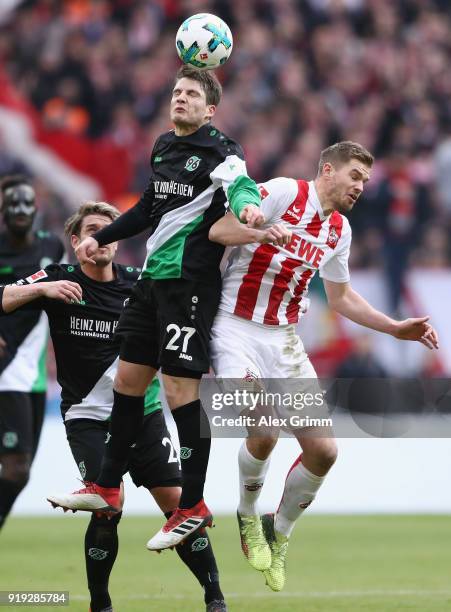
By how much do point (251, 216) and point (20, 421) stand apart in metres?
3.77

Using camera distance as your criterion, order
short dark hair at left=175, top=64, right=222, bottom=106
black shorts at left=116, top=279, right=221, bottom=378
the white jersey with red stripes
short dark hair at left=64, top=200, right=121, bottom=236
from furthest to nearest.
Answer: short dark hair at left=64, top=200, right=121, bottom=236, the white jersey with red stripes, short dark hair at left=175, top=64, right=222, bottom=106, black shorts at left=116, top=279, right=221, bottom=378

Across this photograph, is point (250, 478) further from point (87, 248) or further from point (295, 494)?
point (87, 248)

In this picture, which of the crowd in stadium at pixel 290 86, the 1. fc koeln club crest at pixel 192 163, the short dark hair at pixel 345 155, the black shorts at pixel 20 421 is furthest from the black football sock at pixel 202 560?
the crowd in stadium at pixel 290 86

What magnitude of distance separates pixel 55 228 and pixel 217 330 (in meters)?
9.39

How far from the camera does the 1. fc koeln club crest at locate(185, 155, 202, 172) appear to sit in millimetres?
6203

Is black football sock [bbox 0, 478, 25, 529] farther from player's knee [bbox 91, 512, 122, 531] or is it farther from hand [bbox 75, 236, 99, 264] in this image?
hand [bbox 75, 236, 99, 264]

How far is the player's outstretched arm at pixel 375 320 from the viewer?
6.73 metres

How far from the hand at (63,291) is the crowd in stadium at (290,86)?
941 centimetres

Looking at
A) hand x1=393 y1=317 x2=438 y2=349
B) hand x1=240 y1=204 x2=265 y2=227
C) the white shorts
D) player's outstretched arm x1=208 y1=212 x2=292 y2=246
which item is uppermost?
hand x1=240 y1=204 x2=265 y2=227

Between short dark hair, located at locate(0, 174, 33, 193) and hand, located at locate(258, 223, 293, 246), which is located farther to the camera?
short dark hair, located at locate(0, 174, 33, 193)

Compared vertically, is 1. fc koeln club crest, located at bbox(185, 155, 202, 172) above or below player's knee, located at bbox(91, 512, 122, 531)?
above

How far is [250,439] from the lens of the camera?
6.61 m

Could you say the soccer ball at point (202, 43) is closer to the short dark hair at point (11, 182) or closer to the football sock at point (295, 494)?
the football sock at point (295, 494)

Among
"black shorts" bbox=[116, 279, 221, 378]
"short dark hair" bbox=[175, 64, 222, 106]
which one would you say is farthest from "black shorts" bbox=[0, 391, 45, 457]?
"short dark hair" bbox=[175, 64, 222, 106]
